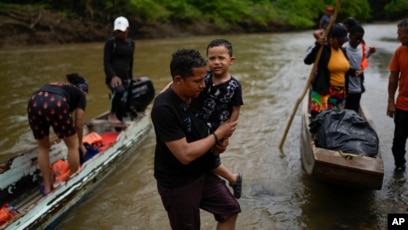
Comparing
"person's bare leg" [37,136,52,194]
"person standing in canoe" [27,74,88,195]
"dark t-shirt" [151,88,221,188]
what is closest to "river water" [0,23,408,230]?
"person's bare leg" [37,136,52,194]

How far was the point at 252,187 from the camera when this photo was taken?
17.6ft

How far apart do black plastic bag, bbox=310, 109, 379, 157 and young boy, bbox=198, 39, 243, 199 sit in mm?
1827

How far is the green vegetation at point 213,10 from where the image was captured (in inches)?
906

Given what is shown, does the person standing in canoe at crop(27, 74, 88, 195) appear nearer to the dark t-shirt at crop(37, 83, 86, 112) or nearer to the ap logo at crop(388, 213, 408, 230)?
the dark t-shirt at crop(37, 83, 86, 112)

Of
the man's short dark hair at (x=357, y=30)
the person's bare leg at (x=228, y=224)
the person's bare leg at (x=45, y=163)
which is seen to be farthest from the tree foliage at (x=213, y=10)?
the person's bare leg at (x=228, y=224)

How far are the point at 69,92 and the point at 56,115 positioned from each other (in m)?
0.34

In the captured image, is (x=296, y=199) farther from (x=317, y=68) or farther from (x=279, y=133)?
(x=279, y=133)

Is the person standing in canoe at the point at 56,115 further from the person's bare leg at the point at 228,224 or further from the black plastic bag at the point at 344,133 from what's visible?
the black plastic bag at the point at 344,133

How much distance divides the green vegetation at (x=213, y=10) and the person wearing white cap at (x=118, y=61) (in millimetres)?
14401

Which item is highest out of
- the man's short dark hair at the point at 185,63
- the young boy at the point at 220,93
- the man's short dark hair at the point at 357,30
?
the man's short dark hair at the point at 357,30

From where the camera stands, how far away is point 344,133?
15.2ft

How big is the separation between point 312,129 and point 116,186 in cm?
266

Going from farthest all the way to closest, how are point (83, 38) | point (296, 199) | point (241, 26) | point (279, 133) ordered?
point (241, 26)
point (83, 38)
point (279, 133)
point (296, 199)

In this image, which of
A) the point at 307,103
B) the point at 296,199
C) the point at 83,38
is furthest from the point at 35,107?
the point at 83,38
